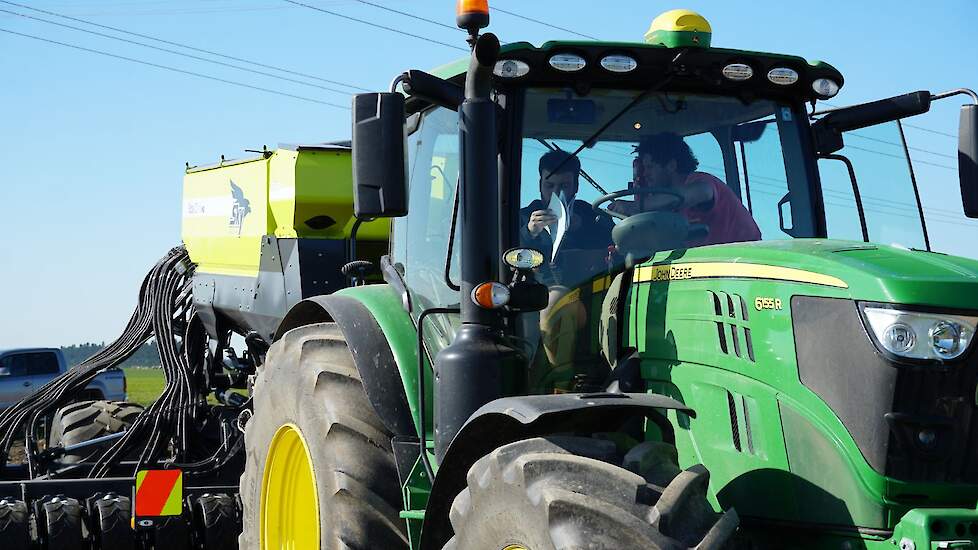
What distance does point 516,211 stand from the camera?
4512mm

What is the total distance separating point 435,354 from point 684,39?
1.64m

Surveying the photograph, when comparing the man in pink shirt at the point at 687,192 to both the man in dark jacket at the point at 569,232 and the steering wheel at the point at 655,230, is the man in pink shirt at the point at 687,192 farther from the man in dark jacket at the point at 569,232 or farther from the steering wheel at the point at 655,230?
the man in dark jacket at the point at 569,232

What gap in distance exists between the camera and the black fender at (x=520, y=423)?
3.71 metres

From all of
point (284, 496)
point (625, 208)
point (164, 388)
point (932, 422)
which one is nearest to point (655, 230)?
point (625, 208)

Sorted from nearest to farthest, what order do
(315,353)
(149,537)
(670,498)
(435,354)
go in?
(670,498) < (435,354) < (315,353) < (149,537)

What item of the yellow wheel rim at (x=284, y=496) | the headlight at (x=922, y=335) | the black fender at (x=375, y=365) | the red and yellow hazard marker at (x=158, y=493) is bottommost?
the red and yellow hazard marker at (x=158, y=493)

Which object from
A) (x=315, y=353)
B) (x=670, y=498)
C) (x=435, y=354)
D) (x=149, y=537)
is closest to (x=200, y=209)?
(x=149, y=537)

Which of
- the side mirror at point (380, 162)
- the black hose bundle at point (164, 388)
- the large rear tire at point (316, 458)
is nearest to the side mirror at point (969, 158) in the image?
the side mirror at point (380, 162)

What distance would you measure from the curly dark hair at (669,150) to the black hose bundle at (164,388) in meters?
4.68

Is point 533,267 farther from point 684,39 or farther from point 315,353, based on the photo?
point 315,353

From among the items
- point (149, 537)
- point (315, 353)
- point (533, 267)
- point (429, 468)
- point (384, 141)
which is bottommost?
point (149, 537)

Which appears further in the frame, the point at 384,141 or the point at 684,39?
the point at 684,39

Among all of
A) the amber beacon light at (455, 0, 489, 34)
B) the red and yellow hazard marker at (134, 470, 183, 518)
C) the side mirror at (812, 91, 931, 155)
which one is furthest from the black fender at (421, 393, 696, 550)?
the red and yellow hazard marker at (134, 470, 183, 518)

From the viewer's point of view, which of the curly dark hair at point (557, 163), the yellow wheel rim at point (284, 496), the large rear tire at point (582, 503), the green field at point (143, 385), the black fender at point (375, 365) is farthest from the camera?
the green field at point (143, 385)
